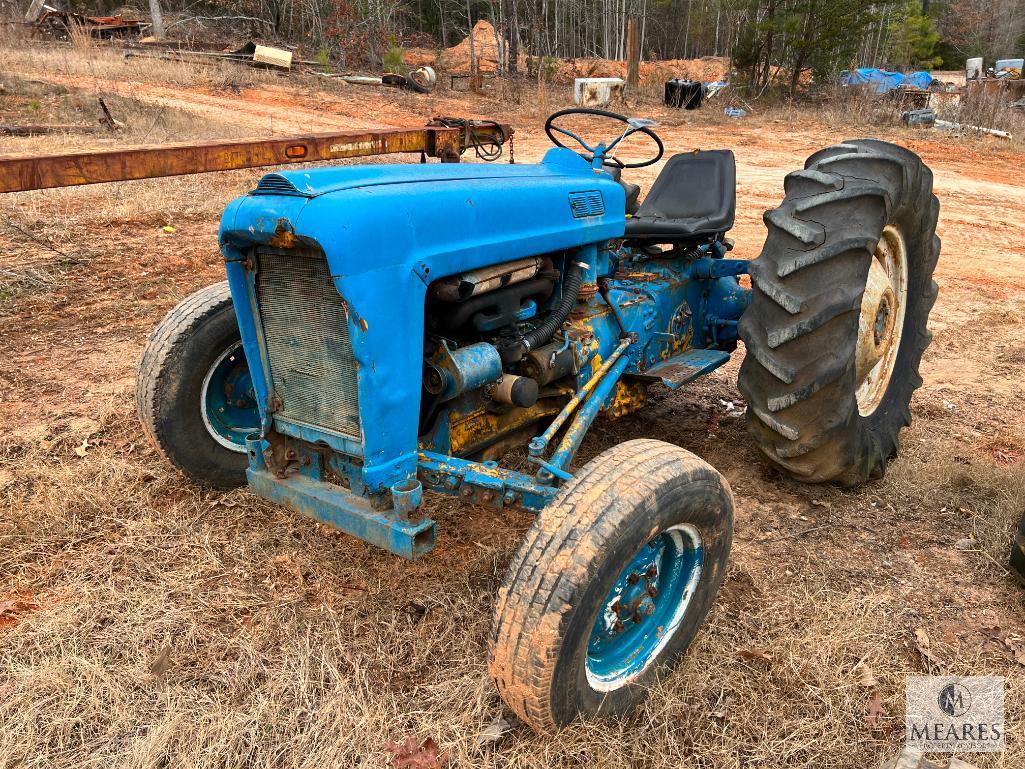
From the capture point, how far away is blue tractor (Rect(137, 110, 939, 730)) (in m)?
2.14

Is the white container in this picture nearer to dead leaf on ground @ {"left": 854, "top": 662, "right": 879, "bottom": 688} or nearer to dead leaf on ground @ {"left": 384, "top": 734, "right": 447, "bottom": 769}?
dead leaf on ground @ {"left": 854, "top": 662, "right": 879, "bottom": 688}

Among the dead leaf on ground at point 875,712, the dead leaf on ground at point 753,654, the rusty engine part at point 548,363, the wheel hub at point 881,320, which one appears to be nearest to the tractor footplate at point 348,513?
the rusty engine part at point 548,363

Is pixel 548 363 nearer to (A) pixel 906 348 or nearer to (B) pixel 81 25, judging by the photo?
(A) pixel 906 348

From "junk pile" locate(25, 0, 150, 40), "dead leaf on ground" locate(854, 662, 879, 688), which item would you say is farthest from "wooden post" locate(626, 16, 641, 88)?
"dead leaf on ground" locate(854, 662, 879, 688)

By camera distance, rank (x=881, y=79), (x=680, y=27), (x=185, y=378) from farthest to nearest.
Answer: (x=680, y=27), (x=881, y=79), (x=185, y=378)

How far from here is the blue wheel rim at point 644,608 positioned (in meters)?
2.31

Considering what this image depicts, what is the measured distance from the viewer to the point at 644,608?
2373 millimetres

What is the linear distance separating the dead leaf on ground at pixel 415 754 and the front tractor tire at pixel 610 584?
0.30 m

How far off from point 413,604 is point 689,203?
259cm

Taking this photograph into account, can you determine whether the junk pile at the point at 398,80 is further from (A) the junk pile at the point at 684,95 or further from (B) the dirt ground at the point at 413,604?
(B) the dirt ground at the point at 413,604

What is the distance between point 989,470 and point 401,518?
2.83 m

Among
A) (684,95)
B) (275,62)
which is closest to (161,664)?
(684,95)

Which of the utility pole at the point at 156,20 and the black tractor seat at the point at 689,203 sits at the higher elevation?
the utility pole at the point at 156,20

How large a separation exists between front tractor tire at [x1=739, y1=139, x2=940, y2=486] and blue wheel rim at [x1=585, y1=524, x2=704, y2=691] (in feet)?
2.80
